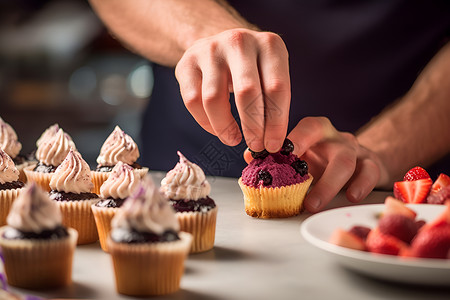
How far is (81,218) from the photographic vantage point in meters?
2.03

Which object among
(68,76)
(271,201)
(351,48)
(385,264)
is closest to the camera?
(385,264)

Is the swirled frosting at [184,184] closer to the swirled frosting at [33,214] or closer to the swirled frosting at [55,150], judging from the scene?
the swirled frosting at [33,214]

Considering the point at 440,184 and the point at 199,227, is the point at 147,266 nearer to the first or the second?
the point at 199,227

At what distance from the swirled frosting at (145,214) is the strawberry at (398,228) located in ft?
1.73

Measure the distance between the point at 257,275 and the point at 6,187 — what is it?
105cm

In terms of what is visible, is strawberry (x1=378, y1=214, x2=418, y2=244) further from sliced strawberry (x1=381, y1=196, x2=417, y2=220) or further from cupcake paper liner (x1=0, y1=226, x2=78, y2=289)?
cupcake paper liner (x1=0, y1=226, x2=78, y2=289)

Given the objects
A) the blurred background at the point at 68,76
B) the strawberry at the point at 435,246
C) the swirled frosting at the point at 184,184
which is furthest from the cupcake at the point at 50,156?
the blurred background at the point at 68,76

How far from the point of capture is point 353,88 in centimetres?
322

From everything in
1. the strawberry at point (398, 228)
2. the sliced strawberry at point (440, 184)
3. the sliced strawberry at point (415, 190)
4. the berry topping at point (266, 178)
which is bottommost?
the berry topping at point (266, 178)

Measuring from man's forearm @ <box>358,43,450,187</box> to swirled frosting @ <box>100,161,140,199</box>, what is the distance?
4.86 ft

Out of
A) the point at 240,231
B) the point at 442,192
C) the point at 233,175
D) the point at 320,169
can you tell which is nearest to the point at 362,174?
the point at 320,169

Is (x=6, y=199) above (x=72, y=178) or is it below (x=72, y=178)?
below

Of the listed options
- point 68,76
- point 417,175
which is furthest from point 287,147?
point 68,76

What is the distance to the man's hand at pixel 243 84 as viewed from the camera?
2.10m
